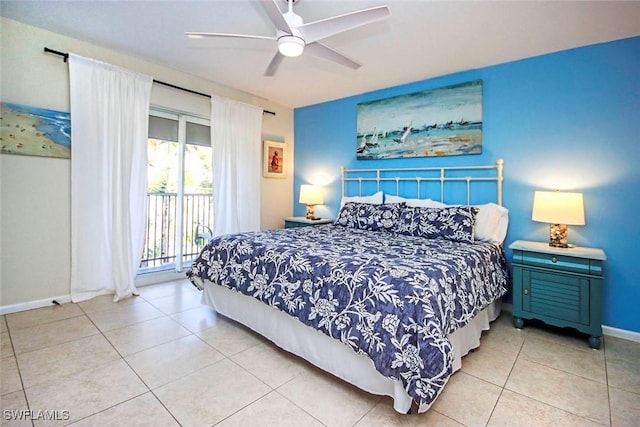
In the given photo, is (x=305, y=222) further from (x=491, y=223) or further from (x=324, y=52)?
(x=324, y=52)

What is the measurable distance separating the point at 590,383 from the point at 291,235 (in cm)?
231

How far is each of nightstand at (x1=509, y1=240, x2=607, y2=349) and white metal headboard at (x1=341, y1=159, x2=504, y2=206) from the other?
29.1 inches

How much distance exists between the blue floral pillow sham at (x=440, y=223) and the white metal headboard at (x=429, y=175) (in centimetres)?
49

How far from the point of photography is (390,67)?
3252mm

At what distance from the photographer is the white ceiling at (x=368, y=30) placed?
2234 mm

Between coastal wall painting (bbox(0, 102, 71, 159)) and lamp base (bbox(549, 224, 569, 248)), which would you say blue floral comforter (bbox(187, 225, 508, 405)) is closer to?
lamp base (bbox(549, 224, 569, 248))

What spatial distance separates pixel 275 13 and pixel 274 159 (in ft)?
10.1

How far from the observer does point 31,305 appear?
280 cm

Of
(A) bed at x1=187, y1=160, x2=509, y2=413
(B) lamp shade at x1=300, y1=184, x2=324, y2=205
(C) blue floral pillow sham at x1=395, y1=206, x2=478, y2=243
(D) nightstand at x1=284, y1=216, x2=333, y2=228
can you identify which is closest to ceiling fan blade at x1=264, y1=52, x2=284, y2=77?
(A) bed at x1=187, y1=160, x2=509, y2=413

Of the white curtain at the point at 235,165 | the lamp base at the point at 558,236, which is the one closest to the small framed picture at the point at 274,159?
the white curtain at the point at 235,165

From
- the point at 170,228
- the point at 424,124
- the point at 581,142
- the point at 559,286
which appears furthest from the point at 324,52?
the point at 170,228

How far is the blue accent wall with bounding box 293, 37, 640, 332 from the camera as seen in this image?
8.29 feet

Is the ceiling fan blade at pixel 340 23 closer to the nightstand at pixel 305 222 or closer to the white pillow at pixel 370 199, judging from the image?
the white pillow at pixel 370 199

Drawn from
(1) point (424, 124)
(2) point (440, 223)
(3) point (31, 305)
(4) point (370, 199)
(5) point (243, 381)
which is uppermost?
(1) point (424, 124)
